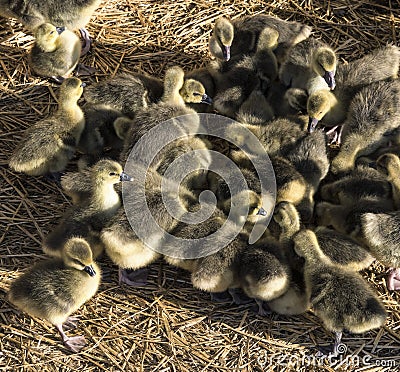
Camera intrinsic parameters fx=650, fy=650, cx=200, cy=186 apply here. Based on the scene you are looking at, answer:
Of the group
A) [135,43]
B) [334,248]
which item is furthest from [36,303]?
[135,43]

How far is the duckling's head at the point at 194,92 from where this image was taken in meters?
4.75

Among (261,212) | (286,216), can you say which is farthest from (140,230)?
(286,216)

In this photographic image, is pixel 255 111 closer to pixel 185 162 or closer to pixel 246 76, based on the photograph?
pixel 246 76

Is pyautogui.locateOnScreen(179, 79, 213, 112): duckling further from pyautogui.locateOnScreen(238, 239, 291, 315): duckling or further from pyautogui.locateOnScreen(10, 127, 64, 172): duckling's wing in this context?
pyautogui.locateOnScreen(238, 239, 291, 315): duckling

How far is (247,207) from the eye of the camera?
403cm

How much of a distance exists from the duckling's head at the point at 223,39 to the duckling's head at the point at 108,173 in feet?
4.71

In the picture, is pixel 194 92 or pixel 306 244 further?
pixel 194 92

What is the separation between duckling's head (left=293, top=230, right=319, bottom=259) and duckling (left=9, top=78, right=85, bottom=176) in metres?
1.74

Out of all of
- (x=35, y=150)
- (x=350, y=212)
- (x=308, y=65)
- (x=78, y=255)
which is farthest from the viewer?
(x=308, y=65)

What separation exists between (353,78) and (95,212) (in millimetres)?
2189

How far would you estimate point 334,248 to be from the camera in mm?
3910

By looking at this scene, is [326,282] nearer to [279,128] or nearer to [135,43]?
[279,128]

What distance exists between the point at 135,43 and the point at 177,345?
2.77 m
